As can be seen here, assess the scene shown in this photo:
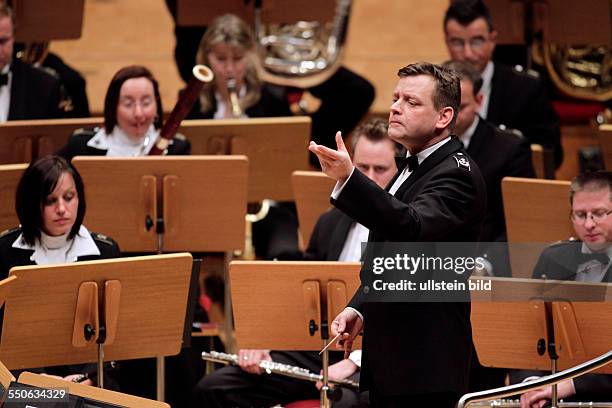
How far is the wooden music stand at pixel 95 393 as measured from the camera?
9.41ft

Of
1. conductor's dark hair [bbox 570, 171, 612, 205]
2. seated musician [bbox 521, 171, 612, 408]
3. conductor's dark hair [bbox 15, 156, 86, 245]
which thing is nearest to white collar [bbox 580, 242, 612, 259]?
seated musician [bbox 521, 171, 612, 408]

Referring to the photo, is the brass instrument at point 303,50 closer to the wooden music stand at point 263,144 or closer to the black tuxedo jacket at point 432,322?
the wooden music stand at point 263,144

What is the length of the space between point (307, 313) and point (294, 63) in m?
2.10

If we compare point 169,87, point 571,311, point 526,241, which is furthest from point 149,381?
point 169,87

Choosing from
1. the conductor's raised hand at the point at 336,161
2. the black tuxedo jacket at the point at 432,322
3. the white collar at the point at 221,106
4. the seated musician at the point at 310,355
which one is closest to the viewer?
the conductor's raised hand at the point at 336,161

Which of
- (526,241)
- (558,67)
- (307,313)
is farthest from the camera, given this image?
(558,67)

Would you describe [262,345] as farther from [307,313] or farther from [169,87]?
[169,87]

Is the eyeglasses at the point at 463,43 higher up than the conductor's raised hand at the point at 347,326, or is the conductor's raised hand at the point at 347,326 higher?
the eyeglasses at the point at 463,43

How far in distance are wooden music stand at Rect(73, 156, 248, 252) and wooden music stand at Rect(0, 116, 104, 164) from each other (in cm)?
46

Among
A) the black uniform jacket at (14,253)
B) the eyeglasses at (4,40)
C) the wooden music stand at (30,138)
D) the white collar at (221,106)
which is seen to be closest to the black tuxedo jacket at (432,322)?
the black uniform jacket at (14,253)

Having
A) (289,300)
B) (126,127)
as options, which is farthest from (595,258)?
(126,127)

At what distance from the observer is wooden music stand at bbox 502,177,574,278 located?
3.83m

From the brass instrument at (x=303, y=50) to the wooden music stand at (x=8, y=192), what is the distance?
1.54 meters

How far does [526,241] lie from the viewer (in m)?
3.91
